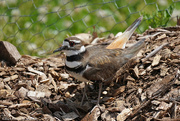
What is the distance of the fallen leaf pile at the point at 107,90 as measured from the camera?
3.24m

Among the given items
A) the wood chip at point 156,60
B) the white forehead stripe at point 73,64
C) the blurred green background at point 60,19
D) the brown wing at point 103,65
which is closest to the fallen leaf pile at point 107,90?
the wood chip at point 156,60

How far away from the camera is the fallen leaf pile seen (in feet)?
10.6

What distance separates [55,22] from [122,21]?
1321 millimetres

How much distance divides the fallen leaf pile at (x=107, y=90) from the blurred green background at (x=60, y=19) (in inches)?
46.8

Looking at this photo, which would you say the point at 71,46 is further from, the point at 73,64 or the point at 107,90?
the point at 107,90

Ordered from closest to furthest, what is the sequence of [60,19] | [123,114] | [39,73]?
[123,114]
[39,73]
[60,19]

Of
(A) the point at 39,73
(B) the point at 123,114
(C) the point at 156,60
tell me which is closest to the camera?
(B) the point at 123,114

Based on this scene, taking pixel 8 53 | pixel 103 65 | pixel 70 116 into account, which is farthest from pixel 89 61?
pixel 8 53

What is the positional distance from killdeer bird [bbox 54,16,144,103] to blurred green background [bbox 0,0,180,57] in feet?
5.80

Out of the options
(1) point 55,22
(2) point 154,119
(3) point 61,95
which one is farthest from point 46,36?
(2) point 154,119

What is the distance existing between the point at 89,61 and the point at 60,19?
2.48m

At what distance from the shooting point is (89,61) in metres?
3.61

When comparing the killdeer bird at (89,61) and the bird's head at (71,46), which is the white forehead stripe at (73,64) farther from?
the bird's head at (71,46)

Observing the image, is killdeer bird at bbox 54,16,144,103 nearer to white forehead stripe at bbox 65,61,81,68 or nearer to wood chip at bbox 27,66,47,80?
white forehead stripe at bbox 65,61,81,68
